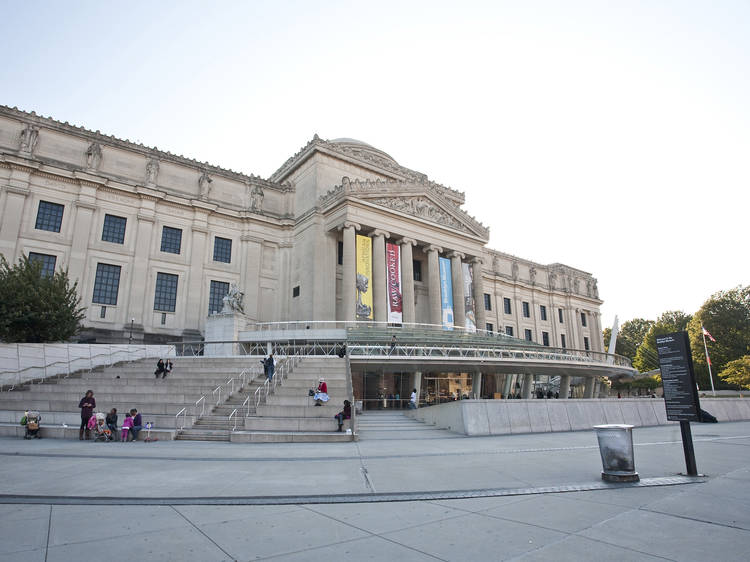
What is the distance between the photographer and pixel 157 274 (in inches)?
→ 1583

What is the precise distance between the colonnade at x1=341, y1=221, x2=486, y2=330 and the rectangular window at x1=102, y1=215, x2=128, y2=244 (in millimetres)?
18556

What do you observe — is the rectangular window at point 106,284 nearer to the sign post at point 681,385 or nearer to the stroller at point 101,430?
the stroller at point 101,430

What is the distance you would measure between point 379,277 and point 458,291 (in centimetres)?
978

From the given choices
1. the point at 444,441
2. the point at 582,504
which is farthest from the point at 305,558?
the point at 444,441

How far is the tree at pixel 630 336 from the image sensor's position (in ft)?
331

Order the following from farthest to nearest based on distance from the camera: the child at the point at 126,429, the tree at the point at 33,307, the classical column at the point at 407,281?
the classical column at the point at 407,281 < the tree at the point at 33,307 < the child at the point at 126,429

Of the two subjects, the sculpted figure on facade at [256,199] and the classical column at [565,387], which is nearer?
the classical column at [565,387]

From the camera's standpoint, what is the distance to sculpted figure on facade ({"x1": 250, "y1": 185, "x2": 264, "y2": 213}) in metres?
46.2

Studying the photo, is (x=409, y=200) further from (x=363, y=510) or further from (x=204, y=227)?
(x=363, y=510)

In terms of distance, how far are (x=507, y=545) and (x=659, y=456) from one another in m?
8.24

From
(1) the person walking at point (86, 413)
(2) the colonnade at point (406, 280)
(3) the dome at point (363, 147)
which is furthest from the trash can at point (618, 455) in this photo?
(3) the dome at point (363, 147)

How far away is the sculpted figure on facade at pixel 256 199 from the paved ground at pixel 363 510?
36.7m

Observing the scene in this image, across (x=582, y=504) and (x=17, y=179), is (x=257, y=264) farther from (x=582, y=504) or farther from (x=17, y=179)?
(x=582, y=504)

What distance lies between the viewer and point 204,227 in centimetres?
4309
